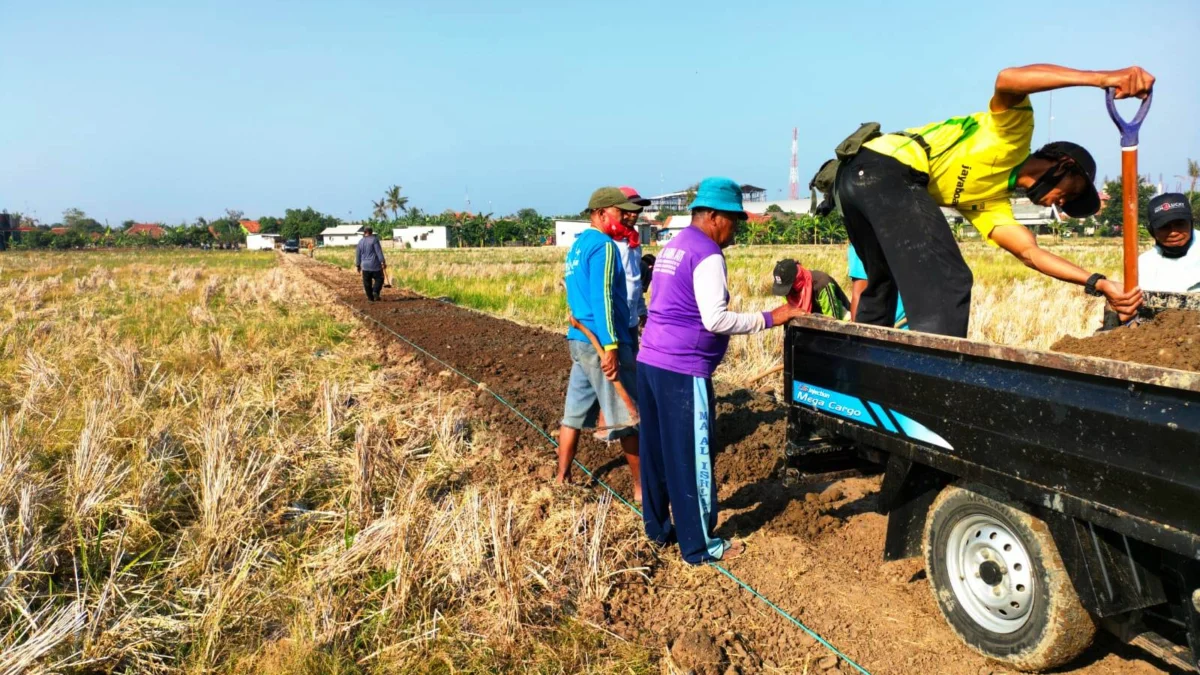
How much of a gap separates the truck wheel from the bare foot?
1039mm

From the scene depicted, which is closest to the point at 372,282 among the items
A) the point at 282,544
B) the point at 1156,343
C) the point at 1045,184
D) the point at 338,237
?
the point at 282,544

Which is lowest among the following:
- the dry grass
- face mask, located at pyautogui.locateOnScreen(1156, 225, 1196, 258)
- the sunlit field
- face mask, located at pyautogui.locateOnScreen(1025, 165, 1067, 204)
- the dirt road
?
the dirt road

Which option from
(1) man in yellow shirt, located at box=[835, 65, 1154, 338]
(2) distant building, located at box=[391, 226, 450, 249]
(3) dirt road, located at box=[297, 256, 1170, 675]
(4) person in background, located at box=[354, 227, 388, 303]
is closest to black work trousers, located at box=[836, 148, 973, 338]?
(1) man in yellow shirt, located at box=[835, 65, 1154, 338]

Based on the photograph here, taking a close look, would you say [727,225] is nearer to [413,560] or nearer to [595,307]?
[595,307]

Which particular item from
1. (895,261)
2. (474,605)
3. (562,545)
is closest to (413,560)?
(474,605)

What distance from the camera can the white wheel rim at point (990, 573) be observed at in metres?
2.57

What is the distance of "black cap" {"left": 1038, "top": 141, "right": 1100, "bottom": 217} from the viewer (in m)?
3.29

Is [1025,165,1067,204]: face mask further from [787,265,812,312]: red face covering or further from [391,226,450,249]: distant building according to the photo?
[391,226,450,249]: distant building

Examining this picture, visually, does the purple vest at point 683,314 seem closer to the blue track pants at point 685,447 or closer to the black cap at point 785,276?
the blue track pants at point 685,447

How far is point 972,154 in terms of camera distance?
3.32m

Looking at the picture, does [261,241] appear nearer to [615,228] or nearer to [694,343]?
Result: [615,228]

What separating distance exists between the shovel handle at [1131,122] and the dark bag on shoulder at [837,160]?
37.3 inches

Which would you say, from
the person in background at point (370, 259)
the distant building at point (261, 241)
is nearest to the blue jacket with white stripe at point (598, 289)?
the person in background at point (370, 259)

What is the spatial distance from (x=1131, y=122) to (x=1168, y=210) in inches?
72.9
